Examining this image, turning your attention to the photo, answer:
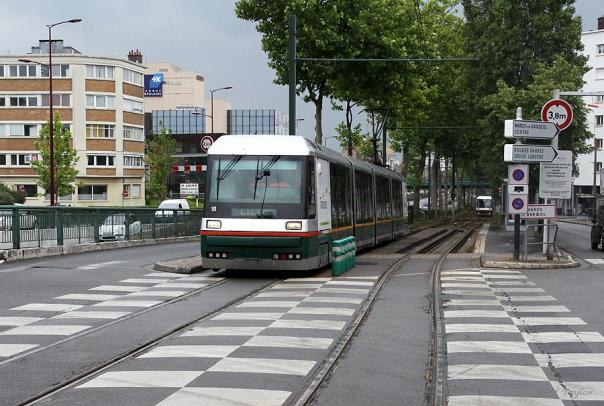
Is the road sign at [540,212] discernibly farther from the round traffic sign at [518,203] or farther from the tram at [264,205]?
the tram at [264,205]

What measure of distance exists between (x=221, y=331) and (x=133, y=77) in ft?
242

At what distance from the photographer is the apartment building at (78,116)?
7606 centimetres

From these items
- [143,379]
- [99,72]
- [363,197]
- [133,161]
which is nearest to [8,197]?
[99,72]

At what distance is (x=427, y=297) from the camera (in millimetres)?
14008

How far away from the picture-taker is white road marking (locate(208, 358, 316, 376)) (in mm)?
7617

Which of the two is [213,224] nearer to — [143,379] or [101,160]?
[143,379]

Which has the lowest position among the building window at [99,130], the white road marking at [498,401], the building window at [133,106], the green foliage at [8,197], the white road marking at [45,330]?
the white road marking at [498,401]

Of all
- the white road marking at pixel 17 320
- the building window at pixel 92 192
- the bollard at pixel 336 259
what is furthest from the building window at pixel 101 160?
the white road marking at pixel 17 320

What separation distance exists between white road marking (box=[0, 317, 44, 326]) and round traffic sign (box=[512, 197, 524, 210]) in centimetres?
1333

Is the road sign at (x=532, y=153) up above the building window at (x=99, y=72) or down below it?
below

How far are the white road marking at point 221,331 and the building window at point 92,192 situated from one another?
7044 centimetres

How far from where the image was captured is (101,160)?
259 ft

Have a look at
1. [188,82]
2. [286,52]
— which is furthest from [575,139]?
[188,82]

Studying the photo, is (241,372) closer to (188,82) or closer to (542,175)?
(542,175)
